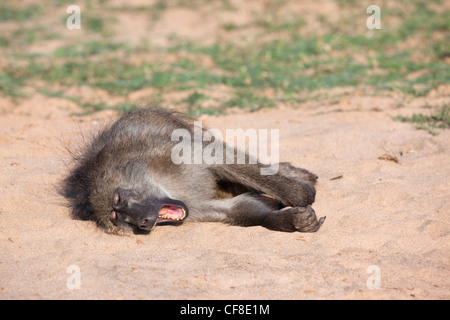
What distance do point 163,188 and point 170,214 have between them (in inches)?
Answer: 8.6

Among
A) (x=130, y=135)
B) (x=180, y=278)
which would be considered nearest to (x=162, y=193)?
(x=130, y=135)

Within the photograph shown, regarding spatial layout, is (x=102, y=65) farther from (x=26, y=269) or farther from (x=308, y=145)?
(x=26, y=269)

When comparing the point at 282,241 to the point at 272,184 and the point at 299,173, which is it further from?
the point at 299,173

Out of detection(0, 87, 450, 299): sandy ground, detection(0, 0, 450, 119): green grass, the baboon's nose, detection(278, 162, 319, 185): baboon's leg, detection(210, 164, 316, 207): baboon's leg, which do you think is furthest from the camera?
detection(0, 0, 450, 119): green grass

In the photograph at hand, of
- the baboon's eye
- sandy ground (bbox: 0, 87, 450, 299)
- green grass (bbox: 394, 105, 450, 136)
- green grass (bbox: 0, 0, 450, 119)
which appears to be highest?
green grass (bbox: 0, 0, 450, 119)

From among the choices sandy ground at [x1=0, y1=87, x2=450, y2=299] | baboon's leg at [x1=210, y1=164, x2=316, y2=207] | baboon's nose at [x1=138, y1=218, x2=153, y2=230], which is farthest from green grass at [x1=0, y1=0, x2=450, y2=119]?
baboon's nose at [x1=138, y1=218, x2=153, y2=230]

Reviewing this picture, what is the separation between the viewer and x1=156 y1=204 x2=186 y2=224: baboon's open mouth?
4090 millimetres

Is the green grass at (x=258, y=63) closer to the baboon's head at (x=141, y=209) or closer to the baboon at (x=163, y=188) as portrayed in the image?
the baboon at (x=163, y=188)

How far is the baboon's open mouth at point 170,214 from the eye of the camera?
4090 mm

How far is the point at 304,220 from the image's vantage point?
4027 millimetres

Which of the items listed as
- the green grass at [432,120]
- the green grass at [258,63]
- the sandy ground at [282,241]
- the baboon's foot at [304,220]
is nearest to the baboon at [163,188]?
the baboon's foot at [304,220]

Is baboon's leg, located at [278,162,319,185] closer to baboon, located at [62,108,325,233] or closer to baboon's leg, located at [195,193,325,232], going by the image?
baboon, located at [62,108,325,233]

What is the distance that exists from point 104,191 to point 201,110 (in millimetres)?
2905
